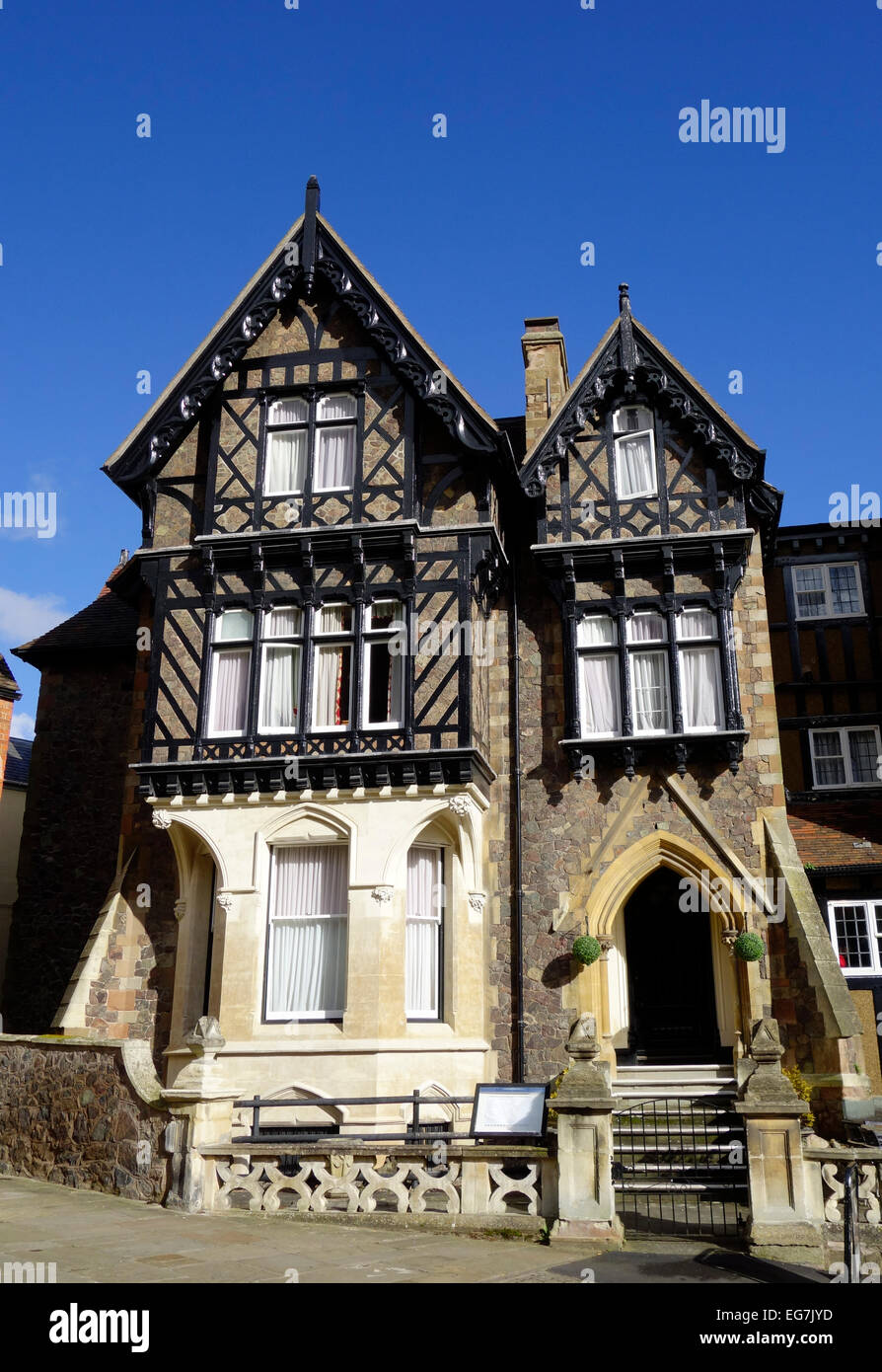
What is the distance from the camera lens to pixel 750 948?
697 inches

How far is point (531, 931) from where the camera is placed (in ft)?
63.2

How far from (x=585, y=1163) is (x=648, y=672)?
33.1 ft

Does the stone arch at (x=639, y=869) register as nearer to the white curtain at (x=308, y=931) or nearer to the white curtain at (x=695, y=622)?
the white curtain at (x=695, y=622)

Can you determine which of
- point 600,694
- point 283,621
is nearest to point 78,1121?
point 283,621

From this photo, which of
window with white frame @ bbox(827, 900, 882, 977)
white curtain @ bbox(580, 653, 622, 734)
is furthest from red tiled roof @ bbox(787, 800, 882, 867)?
white curtain @ bbox(580, 653, 622, 734)

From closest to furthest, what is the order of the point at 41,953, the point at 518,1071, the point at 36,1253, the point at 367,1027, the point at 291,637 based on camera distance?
Answer: the point at 36,1253 → the point at 367,1027 → the point at 518,1071 → the point at 291,637 → the point at 41,953

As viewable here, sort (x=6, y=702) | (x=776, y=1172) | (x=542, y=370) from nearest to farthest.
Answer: (x=776, y=1172) < (x=542, y=370) < (x=6, y=702)

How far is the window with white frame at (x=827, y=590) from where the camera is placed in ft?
87.6

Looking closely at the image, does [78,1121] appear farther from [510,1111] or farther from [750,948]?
[750,948]

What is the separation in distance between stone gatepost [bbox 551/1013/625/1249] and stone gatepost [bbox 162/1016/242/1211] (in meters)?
3.94

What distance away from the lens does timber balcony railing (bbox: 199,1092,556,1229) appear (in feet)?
38.3

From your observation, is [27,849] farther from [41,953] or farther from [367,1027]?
→ [367,1027]
